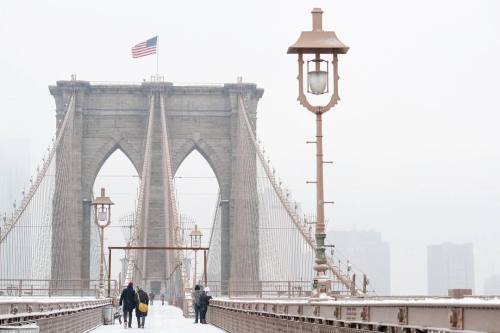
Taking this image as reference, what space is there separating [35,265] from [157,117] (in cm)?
1956

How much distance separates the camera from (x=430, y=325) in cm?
771

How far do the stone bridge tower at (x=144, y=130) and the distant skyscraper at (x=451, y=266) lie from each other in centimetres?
4406

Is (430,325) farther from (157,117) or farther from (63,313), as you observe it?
(157,117)

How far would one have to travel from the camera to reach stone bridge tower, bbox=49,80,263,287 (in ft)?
274

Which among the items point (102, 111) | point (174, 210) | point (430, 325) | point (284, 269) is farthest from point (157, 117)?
point (430, 325)

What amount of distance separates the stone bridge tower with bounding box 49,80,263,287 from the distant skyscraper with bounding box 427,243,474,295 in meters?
44.1

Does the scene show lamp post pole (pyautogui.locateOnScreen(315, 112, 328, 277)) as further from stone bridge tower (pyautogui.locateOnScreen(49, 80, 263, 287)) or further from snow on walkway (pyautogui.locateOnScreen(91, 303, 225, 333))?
stone bridge tower (pyautogui.locateOnScreen(49, 80, 263, 287))

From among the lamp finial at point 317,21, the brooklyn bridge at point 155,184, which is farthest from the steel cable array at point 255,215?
the lamp finial at point 317,21

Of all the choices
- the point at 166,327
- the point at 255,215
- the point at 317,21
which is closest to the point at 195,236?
the point at 255,215

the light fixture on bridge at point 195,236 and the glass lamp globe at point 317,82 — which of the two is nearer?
the glass lamp globe at point 317,82

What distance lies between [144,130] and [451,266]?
53.5 metres

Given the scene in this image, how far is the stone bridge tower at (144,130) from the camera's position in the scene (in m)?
83.5

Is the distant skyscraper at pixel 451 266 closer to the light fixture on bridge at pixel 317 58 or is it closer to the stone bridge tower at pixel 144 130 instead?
the light fixture on bridge at pixel 317 58

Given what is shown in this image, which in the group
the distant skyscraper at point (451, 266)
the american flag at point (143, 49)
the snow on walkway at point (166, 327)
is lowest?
the snow on walkway at point (166, 327)
